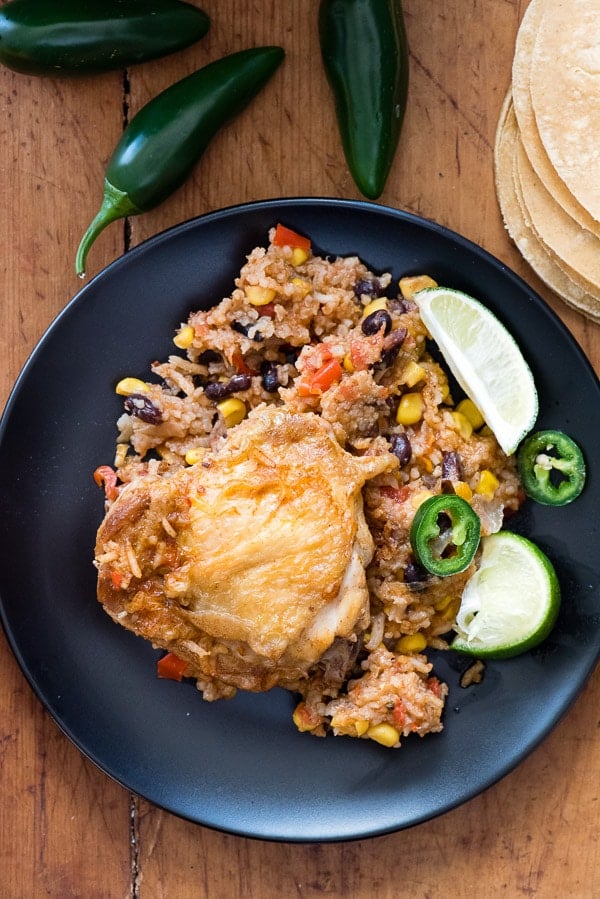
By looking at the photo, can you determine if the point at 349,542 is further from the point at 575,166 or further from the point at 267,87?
the point at 267,87

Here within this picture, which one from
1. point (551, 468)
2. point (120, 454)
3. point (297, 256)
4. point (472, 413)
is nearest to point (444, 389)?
point (472, 413)

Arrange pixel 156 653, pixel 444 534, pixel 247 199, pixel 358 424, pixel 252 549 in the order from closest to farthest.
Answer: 1. pixel 252 549
2. pixel 444 534
3. pixel 358 424
4. pixel 156 653
5. pixel 247 199

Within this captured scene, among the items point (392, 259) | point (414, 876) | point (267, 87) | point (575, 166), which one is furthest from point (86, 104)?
point (414, 876)

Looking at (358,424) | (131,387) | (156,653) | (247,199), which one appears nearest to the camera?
(358,424)

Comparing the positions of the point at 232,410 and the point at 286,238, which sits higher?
the point at 286,238

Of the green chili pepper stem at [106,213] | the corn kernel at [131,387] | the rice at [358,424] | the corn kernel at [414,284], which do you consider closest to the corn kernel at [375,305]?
the rice at [358,424]

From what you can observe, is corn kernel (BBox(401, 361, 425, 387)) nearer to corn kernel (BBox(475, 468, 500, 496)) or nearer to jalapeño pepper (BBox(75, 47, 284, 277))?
corn kernel (BBox(475, 468, 500, 496))

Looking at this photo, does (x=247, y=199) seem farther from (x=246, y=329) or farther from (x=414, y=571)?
(x=414, y=571)
